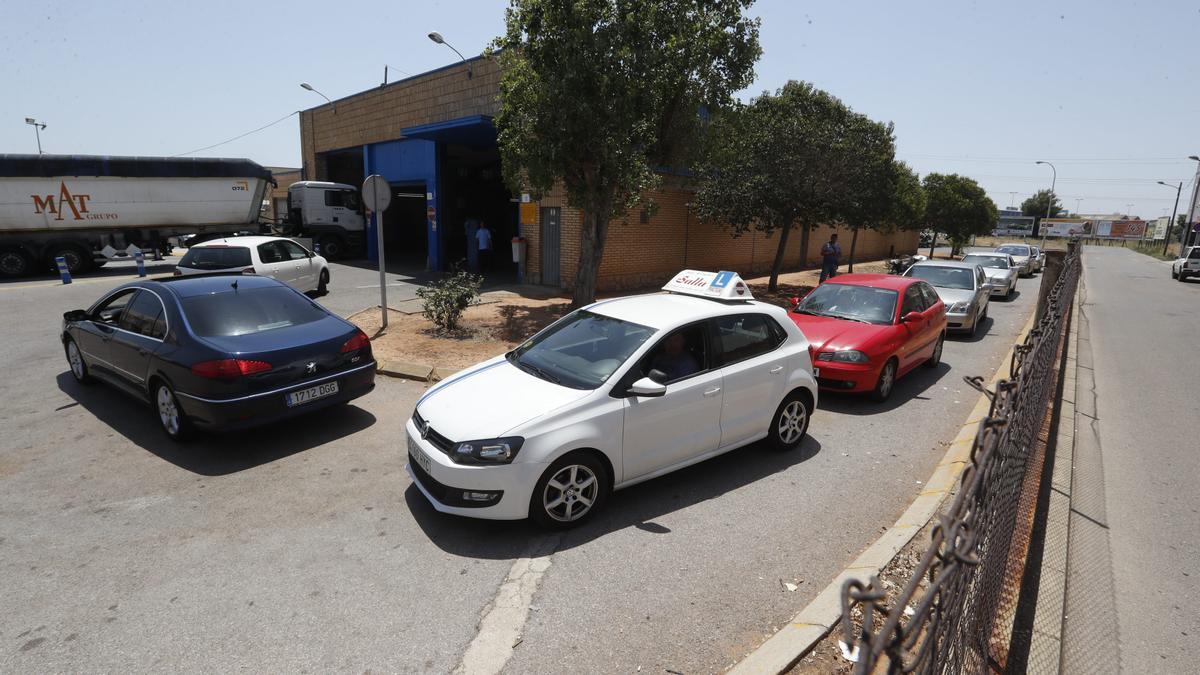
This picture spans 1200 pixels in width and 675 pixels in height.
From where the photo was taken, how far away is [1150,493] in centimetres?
523

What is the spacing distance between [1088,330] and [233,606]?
16510 mm

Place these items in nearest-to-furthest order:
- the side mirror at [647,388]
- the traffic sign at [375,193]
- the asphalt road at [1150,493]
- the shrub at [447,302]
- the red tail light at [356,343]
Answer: the asphalt road at [1150,493]
the side mirror at [647,388]
the red tail light at [356,343]
the traffic sign at [375,193]
the shrub at [447,302]

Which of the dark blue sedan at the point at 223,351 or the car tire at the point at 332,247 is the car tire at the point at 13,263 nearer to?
the car tire at the point at 332,247

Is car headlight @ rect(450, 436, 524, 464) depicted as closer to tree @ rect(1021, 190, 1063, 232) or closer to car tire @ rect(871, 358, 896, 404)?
car tire @ rect(871, 358, 896, 404)

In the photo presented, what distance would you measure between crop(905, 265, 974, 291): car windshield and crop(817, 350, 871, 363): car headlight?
22.0 ft

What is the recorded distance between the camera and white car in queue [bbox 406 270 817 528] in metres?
4.04

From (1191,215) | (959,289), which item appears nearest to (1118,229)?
(1191,215)

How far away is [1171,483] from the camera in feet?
17.8

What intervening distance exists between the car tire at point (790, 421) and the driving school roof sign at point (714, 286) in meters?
1.08

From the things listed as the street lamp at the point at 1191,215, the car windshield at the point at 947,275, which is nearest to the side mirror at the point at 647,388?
the car windshield at the point at 947,275

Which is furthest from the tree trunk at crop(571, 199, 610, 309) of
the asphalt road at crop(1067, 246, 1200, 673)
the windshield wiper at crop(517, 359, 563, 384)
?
the asphalt road at crop(1067, 246, 1200, 673)

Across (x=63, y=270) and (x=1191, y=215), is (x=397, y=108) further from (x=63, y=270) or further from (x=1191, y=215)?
(x=1191, y=215)

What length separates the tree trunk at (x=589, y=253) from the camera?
12359 mm

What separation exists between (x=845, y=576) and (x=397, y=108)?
23.0 metres
